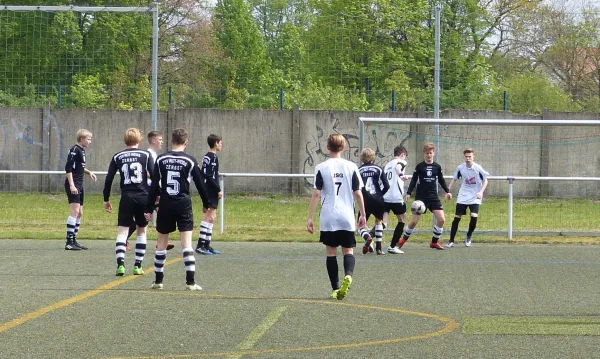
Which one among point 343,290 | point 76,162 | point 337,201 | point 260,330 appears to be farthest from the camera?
point 76,162

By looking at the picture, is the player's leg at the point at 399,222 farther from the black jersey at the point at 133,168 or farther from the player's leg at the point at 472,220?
the black jersey at the point at 133,168

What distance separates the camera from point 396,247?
668 inches

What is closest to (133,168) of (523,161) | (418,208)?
(418,208)

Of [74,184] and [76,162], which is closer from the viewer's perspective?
[76,162]

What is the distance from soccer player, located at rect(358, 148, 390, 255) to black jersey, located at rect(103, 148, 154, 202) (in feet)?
12.6

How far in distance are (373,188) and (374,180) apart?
149 millimetres

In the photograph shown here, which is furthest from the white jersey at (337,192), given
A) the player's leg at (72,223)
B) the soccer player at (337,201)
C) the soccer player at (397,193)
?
the player's leg at (72,223)

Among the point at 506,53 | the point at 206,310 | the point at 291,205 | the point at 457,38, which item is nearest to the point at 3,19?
the point at 291,205

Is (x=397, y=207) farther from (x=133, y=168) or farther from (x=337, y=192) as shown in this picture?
(x=337, y=192)

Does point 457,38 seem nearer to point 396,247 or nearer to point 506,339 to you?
point 396,247

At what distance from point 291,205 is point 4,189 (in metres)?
7.25

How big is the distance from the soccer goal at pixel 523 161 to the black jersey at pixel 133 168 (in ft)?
24.4

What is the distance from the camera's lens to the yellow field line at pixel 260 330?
7.81 m

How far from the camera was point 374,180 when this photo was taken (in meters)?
15.9
